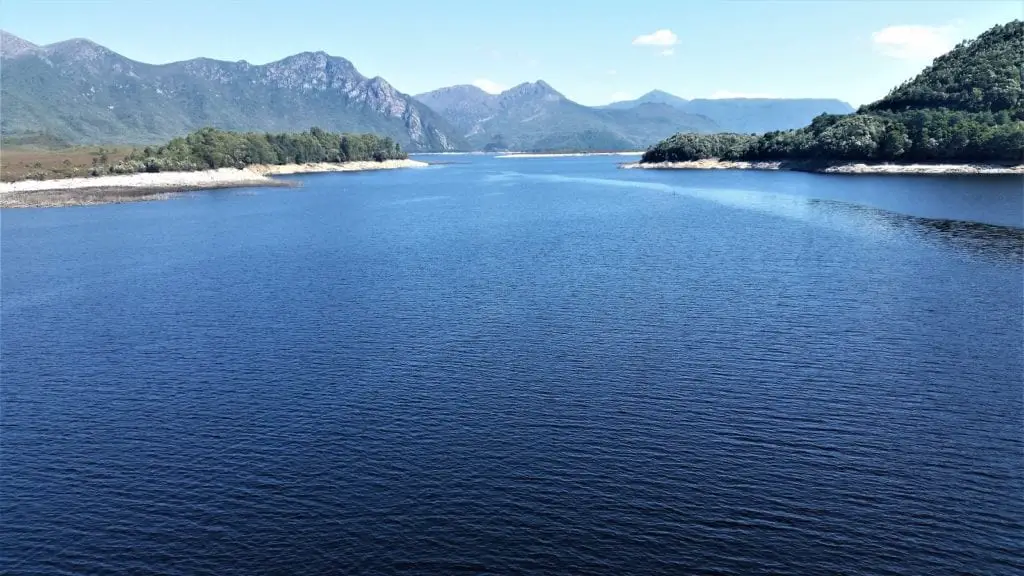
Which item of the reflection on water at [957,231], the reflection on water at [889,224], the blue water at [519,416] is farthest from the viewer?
the reflection on water at [889,224]

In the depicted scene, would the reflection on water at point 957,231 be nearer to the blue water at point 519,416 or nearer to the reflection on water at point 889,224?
the reflection on water at point 889,224

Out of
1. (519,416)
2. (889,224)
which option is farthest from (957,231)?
(519,416)

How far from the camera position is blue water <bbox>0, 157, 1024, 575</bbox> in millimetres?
29797

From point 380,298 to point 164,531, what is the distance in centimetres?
4230

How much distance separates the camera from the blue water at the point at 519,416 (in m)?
29.8

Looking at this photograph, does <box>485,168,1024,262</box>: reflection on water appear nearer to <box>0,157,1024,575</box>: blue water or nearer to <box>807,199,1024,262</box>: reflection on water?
<box>807,199,1024,262</box>: reflection on water

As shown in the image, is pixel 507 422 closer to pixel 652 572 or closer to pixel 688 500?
pixel 688 500

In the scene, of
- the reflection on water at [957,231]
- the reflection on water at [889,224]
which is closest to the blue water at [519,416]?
the reflection on water at [957,231]

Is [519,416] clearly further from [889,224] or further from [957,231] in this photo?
[889,224]

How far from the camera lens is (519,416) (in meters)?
42.2

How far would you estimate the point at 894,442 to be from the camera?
37969 millimetres

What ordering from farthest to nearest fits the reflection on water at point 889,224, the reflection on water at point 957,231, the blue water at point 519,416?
the reflection on water at point 889,224 → the reflection on water at point 957,231 → the blue water at point 519,416

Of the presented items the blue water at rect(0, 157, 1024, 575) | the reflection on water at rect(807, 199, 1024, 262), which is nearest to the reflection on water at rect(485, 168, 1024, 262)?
the reflection on water at rect(807, 199, 1024, 262)

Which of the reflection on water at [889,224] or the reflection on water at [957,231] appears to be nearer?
the reflection on water at [957,231]
